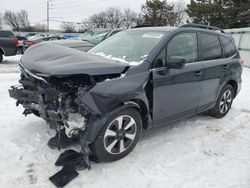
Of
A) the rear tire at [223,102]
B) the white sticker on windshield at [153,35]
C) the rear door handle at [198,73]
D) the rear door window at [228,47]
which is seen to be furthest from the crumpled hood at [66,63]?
the rear door window at [228,47]

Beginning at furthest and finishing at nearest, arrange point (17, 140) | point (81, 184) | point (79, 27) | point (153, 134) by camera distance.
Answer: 1. point (79, 27)
2. point (153, 134)
3. point (17, 140)
4. point (81, 184)

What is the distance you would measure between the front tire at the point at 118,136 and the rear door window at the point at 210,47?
1885 mm

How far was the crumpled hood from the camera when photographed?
3.45 metres

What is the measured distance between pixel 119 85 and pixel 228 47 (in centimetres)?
311

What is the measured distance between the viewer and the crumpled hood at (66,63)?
3447mm

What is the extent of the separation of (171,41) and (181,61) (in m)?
0.45

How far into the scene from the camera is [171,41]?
4.29 meters

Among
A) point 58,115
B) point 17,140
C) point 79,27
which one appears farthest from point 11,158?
point 79,27

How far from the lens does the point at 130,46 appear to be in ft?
14.6

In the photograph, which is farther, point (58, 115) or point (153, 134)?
point (153, 134)

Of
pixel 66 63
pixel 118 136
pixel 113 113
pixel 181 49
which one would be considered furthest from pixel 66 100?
pixel 181 49

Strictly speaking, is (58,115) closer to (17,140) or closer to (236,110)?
(17,140)

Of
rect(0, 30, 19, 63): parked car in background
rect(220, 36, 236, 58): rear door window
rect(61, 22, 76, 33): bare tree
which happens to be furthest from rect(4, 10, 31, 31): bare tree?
rect(220, 36, 236, 58): rear door window

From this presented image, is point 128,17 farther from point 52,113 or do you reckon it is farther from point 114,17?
point 52,113
